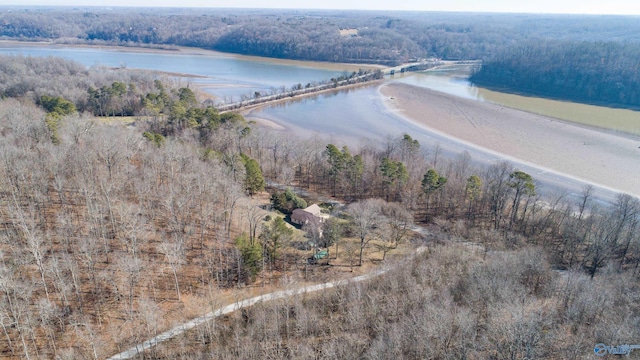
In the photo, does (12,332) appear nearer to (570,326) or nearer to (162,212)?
(162,212)

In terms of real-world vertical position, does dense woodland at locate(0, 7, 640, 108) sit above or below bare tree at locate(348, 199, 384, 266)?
above

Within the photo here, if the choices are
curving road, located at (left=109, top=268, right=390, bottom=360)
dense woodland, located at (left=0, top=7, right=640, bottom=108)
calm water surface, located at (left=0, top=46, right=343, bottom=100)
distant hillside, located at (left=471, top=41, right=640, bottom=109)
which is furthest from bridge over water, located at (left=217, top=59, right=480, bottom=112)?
curving road, located at (left=109, top=268, right=390, bottom=360)

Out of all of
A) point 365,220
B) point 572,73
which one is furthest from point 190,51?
point 365,220

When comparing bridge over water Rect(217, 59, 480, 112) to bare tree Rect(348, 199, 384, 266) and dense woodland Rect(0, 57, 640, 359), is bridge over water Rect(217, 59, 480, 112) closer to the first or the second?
dense woodland Rect(0, 57, 640, 359)

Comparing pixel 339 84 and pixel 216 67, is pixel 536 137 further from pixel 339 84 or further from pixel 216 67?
pixel 216 67

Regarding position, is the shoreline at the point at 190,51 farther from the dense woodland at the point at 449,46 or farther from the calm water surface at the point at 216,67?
the dense woodland at the point at 449,46

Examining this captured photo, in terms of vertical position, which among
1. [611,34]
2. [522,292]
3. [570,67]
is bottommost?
[522,292]

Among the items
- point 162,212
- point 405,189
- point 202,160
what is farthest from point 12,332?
point 405,189
